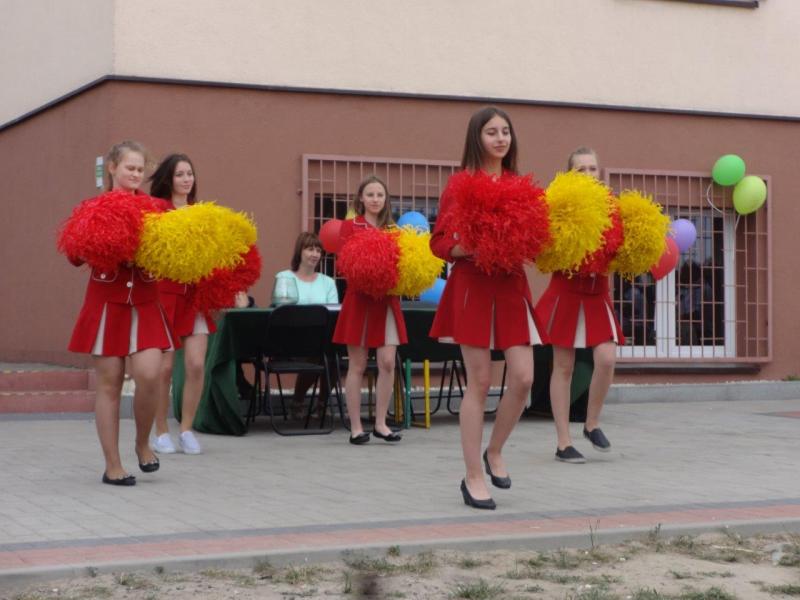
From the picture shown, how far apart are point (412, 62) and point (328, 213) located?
70.9 inches

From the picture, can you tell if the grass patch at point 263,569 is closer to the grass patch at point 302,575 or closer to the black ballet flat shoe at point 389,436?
the grass patch at point 302,575

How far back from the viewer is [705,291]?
15859 mm

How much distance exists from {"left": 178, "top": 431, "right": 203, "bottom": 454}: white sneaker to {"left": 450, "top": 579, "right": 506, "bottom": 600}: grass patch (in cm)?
446

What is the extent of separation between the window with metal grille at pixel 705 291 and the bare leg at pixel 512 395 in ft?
27.4

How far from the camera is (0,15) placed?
1700 centimetres

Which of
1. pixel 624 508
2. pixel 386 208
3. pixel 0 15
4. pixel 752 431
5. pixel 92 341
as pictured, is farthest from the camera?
pixel 0 15

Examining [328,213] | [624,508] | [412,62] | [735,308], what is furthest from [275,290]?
[735,308]

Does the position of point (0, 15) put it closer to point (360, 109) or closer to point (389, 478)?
point (360, 109)

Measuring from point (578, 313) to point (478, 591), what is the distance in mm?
4089

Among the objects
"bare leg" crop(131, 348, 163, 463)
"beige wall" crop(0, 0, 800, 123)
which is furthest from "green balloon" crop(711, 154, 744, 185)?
"bare leg" crop(131, 348, 163, 463)

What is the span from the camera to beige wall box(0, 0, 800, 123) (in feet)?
44.3

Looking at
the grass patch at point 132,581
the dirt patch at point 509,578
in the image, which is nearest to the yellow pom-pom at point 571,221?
the dirt patch at point 509,578

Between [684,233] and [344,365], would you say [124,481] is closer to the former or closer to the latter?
[344,365]

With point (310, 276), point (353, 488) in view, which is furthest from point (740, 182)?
point (353, 488)
